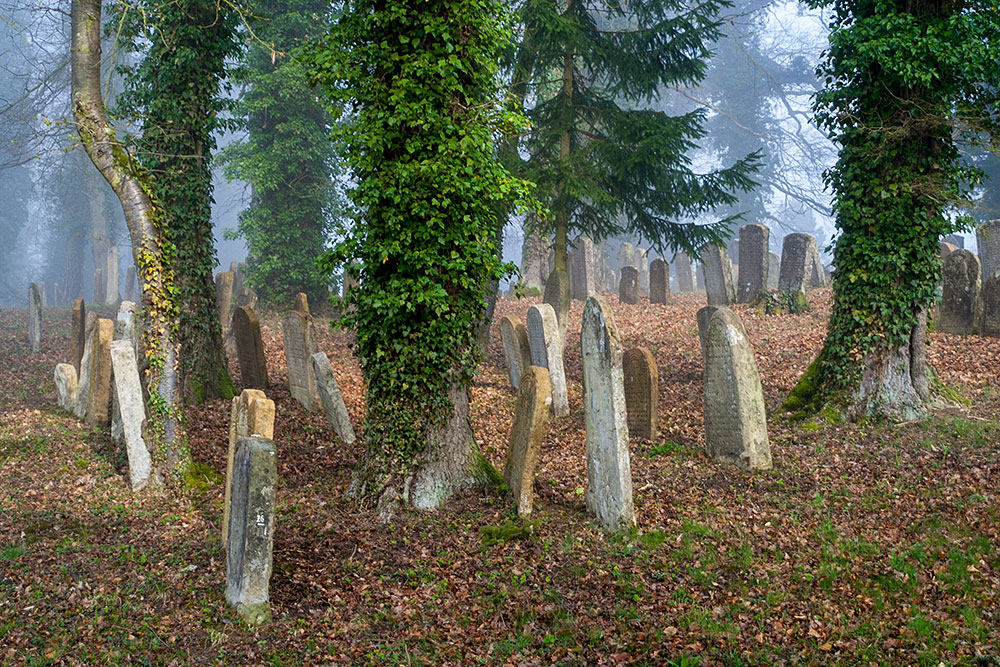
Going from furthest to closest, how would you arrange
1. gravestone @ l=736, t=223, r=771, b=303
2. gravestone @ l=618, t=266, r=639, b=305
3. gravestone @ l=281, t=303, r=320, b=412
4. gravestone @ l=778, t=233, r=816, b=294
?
gravestone @ l=618, t=266, r=639, b=305, gravestone @ l=736, t=223, r=771, b=303, gravestone @ l=778, t=233, r=816, b=294, gravestone @ l=281, t=303, r=320, b=412

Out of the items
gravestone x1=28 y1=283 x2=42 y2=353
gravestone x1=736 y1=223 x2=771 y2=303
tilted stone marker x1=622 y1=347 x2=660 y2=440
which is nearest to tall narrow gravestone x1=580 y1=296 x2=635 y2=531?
tilted stone marker x1=622 y1=347 x2=660 y2=440

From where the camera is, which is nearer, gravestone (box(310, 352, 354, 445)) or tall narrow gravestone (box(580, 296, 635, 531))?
tall narrow gravestone (box(580, 296, 635, 531))

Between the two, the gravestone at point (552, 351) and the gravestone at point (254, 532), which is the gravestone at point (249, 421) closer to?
the gravestone at point (254, 532)

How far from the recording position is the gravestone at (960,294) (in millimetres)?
14188

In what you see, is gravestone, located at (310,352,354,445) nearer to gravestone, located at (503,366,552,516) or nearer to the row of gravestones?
the row of gravestones

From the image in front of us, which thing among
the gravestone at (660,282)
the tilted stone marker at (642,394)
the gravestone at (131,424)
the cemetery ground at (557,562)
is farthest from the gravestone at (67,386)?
the gravestone at (660,282)

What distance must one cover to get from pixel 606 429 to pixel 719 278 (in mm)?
15316

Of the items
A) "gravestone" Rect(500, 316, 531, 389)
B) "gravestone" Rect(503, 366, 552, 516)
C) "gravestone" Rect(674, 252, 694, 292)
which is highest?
"gravestone" Rect(674, 252, 694, 292)

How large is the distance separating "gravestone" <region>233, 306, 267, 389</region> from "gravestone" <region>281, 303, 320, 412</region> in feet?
2.50

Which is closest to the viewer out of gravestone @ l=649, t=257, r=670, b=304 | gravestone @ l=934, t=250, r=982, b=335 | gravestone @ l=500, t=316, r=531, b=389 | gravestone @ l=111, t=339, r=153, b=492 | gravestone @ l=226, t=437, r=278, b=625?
gravestone @ l=226, t=437, r=278, b=625

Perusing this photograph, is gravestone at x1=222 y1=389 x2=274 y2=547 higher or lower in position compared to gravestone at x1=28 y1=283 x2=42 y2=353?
lower

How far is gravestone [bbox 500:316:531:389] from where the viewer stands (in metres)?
12.9

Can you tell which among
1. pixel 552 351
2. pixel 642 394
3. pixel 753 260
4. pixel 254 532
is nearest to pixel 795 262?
pixel 753 260

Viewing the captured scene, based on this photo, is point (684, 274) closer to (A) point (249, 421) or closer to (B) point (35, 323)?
(B) point (35, 323)
